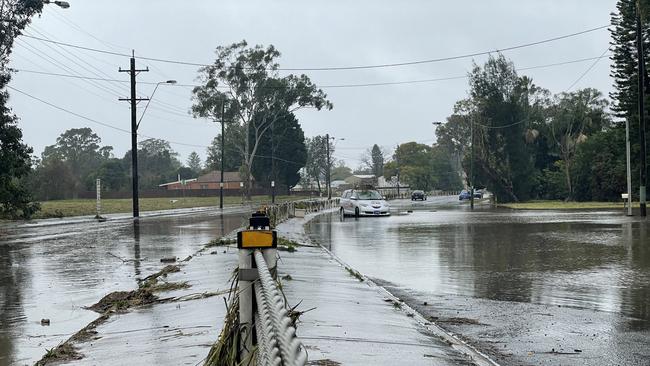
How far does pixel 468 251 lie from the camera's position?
18391 millimetres

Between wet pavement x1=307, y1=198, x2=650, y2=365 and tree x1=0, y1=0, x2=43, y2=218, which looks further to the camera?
tree x1=0, y1=0, x2=43, y2=218

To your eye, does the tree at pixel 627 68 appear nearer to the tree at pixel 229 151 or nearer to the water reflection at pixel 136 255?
the water reflection at pixel 136 255

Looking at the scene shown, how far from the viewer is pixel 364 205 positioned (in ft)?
134

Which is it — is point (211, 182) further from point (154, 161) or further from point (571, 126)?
point (571, 126)

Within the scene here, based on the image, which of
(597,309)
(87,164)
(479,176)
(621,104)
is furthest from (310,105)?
(87,164)

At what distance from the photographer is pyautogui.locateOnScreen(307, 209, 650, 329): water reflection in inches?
434

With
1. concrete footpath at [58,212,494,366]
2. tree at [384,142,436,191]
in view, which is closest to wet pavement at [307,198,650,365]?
concrete footpath at [58,212,494,366]

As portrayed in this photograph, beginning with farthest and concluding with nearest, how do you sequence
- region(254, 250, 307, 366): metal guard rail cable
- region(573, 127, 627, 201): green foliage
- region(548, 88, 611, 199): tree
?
region(548, 88, 611, 199): tree → region(573, 127, 627, 201): green foliage → region(254, 250, 307, 366): metal guard rail cable

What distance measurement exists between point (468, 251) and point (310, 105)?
66.1 metres

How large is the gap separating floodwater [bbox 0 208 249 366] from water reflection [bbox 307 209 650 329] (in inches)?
189

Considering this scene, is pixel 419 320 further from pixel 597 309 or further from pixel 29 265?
pixel 29 265

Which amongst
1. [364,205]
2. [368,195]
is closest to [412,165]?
[368,195]

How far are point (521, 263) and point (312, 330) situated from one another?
9.31 m

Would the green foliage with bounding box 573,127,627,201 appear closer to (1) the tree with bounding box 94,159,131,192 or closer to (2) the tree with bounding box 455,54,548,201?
(2) the tree with bounding box 455,54,548,201
